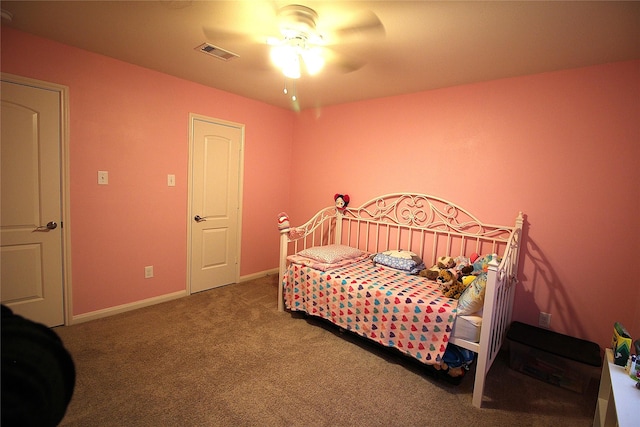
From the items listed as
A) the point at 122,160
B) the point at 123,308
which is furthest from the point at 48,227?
the point at 123,308

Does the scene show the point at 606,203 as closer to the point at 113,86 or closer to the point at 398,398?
the point at 398,398

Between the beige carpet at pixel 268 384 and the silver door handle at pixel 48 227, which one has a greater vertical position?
the silver door handle at pixel 48 227

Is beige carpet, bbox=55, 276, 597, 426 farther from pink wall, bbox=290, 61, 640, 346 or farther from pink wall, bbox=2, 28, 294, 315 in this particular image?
pink wall, bbox=290, 61, 640, 346

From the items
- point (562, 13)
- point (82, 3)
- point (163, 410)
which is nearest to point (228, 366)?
point (163, 410)

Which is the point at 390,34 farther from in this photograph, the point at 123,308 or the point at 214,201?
the point at 123,308

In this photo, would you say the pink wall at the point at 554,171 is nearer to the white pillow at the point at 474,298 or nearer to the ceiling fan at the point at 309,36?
the white pillow at the point at 474,298

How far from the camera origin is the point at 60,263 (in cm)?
261

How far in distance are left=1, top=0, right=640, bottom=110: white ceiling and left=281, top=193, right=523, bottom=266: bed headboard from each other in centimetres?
118

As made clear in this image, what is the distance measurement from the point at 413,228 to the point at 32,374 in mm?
3030

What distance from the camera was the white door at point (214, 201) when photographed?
3410mm

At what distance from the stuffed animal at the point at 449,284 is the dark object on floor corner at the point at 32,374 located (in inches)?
88.0

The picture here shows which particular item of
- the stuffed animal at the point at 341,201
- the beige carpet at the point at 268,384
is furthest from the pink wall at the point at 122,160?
the stuffed animal at the point at 341,201

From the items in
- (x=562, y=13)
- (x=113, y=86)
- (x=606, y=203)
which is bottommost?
(x=606, y=203)

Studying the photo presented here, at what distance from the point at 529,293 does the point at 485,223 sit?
651 mm
